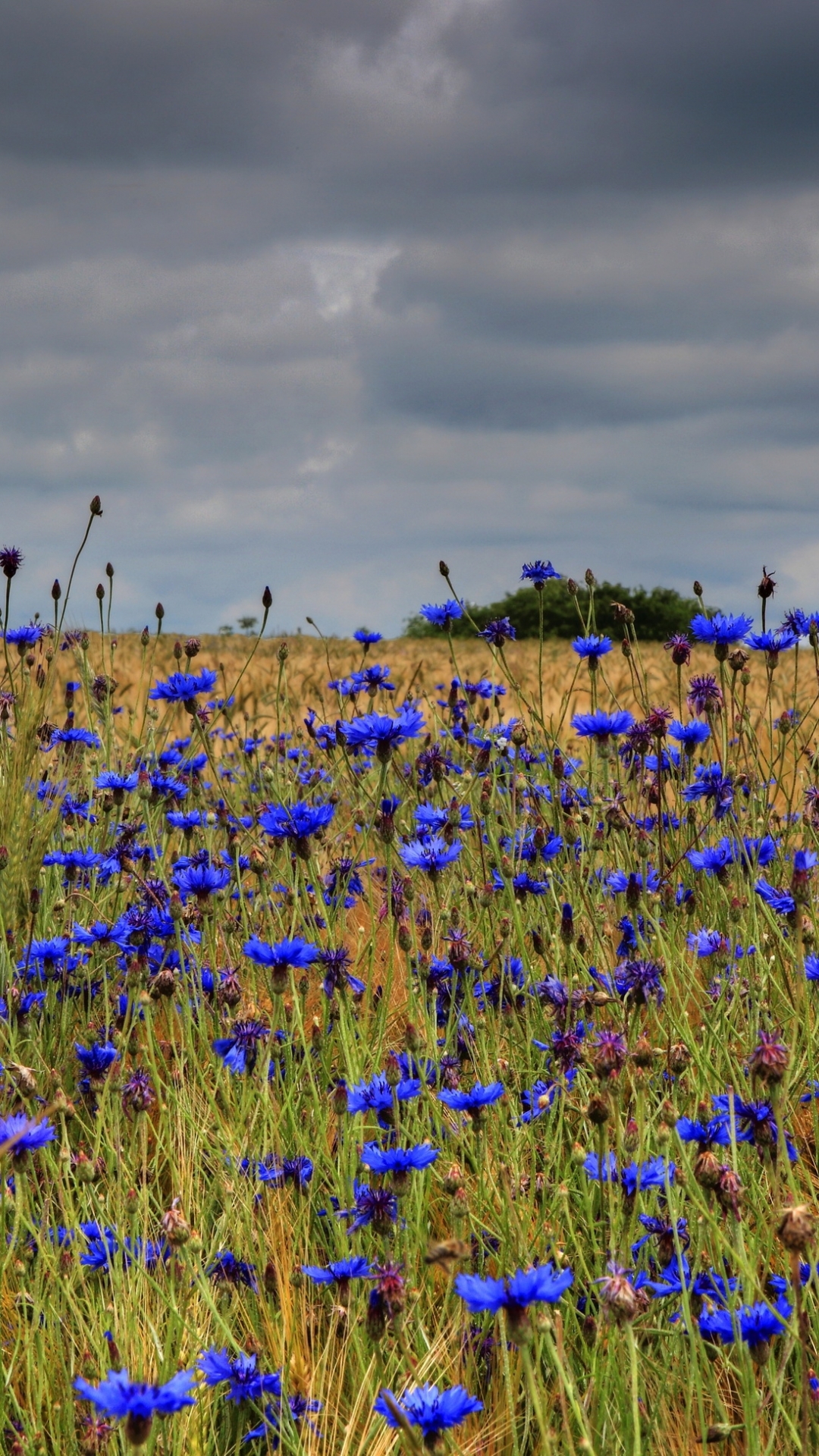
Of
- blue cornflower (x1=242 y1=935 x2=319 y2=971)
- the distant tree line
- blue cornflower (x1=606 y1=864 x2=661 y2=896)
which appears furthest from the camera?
the distant tree line

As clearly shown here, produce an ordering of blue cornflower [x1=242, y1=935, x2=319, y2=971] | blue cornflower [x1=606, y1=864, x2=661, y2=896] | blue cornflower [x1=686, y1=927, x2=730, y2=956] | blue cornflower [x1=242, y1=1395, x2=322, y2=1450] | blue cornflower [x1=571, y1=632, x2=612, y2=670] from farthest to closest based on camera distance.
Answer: blue cornflower [x1=571, y1=632, x2=612, y2=670] → blue cornflower [x1=606, y1=864, x2=661, y2=896] → blue cornflower [x1=686, y1=927, x2=730, y2=956] → blue cornflower [x1=242, y1=935, x2=319, y2=971] → blue cornflower [x1=242, y1=1395, x2=322, y2=1450]

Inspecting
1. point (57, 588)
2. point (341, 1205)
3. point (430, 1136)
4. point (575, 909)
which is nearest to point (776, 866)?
point (575, 909)

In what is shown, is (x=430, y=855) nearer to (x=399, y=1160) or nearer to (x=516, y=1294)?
(x=399, y=1160)

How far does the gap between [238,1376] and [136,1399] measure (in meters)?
0.58

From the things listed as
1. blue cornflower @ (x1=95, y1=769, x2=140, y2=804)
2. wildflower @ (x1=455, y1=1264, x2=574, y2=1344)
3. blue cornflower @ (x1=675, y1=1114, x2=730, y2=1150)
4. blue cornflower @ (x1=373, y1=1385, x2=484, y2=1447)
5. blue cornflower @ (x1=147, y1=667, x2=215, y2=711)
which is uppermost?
blue cornflower @ (x1=147, y1=667, x2=215, y2=711)

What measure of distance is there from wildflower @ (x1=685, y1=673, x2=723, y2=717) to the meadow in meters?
0.02

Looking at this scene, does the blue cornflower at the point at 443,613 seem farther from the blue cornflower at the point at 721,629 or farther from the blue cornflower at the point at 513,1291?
the blue cornflower at the point at 513,1291

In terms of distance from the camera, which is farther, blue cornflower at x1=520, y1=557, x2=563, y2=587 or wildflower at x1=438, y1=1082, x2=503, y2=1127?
blue cornflower at x1=520, y1=557, x2=563, y2=587

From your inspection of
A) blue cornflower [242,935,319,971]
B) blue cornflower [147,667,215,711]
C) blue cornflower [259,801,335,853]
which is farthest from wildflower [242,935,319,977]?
blue cornflower [147,667,215,711]

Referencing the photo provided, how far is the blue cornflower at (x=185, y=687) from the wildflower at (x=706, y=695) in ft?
4.18

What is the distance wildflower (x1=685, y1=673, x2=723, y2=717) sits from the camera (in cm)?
307

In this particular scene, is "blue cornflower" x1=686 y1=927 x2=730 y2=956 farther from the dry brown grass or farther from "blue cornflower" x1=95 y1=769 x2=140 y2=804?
the dry brown grass

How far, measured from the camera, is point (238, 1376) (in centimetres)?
167

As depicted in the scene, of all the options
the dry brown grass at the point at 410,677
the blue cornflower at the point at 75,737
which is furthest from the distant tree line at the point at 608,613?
the blue cornflower at the point at 75,737
